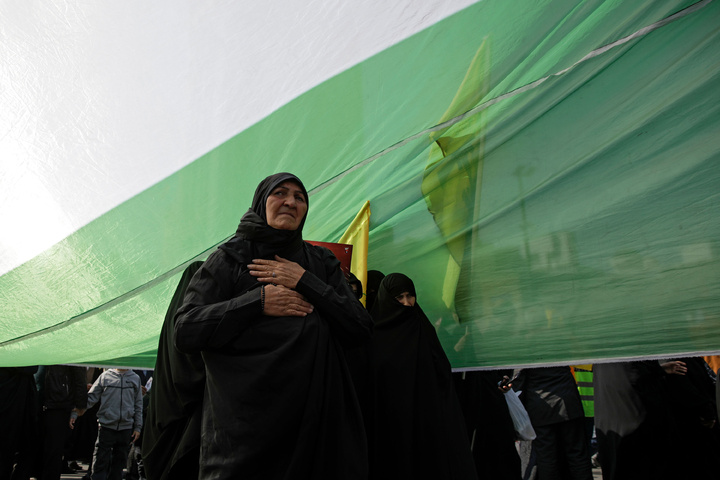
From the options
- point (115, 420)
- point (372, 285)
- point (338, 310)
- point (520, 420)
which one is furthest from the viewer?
point (115, 420)

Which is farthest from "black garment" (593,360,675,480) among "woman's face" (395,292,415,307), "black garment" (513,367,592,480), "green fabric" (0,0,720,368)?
"woman's face" (395,292,415,307)

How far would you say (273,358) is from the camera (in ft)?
5.75

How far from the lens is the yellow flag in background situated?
321 cm

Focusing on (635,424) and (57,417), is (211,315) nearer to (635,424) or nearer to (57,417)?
(635,424)

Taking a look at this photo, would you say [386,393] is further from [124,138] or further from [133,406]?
[133,406]

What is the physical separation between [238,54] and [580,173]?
1.88 meters

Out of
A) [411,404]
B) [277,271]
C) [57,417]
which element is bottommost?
[57,417]

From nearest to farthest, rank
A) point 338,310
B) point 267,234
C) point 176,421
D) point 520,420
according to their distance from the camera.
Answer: point 338,310 → point 267,234 → point 176,421 → point 520,420

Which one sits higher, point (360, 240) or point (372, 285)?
point (360, 240)

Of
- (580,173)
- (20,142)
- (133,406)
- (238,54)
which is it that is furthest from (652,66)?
(133,406)

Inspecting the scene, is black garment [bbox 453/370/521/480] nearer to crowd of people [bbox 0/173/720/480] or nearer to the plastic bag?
crowd of people [bbox 0/173/720/480]

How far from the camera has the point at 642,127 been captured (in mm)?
2168

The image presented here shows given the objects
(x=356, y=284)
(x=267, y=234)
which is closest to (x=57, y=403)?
(x=356, y=284)

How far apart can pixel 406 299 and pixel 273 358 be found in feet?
4.82
